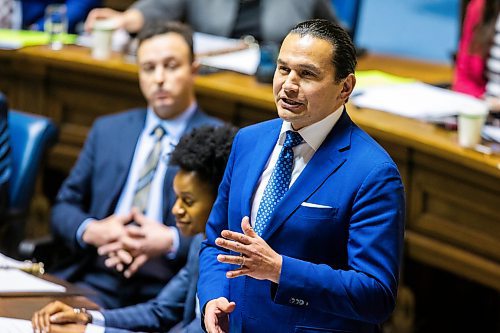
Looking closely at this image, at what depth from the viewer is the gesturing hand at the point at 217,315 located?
1936 mm

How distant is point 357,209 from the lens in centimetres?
185

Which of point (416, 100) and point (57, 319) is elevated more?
point (416, 100)

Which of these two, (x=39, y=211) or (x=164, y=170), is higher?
(x=164, y=170)

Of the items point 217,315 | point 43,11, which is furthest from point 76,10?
point 217,315

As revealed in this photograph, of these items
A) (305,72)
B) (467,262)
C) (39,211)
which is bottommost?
(39,211)

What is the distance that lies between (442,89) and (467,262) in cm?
77

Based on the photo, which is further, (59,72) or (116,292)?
(59,72)

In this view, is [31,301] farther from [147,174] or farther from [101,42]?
[101,42]

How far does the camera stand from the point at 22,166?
3.14 meters

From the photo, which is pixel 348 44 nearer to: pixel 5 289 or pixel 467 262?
pixel 5 289

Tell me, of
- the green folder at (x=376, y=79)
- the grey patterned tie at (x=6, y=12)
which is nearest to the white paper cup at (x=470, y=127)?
the green folder at (x=376, y=79)

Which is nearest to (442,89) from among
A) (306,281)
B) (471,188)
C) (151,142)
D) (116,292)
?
(471,188)

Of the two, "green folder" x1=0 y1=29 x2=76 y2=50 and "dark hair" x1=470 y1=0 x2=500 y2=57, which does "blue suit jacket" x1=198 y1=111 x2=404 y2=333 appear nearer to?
"dark hair" x1=470 y1=0 x2=500 y2=57

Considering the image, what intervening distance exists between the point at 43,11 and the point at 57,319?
2.93 meters
